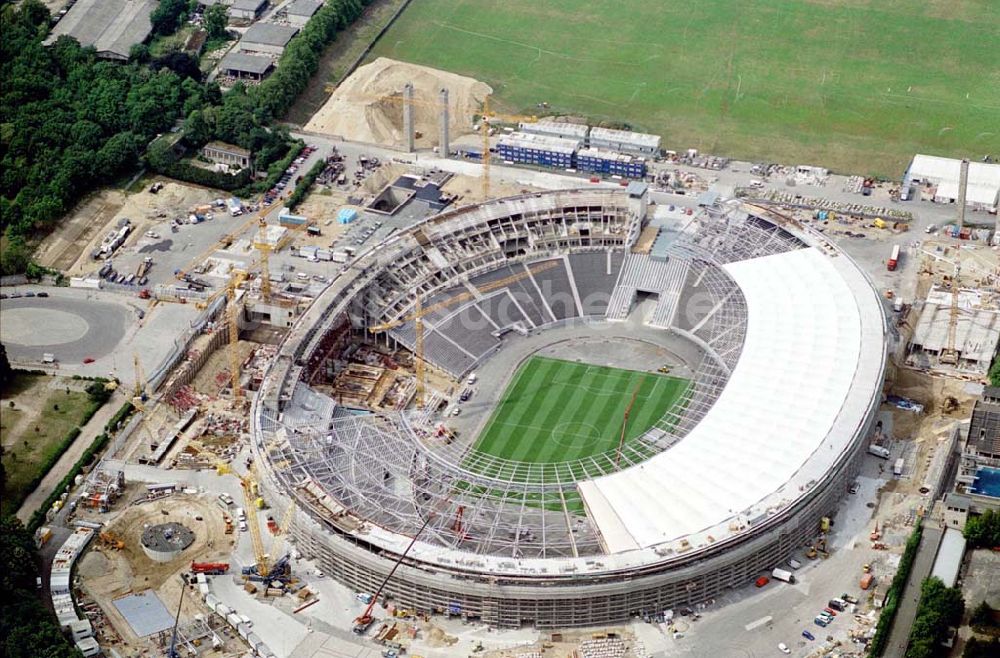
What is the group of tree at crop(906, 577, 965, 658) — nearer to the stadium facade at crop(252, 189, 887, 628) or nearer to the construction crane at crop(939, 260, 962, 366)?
the stadium facade at crop(252, 189, 887, 628)

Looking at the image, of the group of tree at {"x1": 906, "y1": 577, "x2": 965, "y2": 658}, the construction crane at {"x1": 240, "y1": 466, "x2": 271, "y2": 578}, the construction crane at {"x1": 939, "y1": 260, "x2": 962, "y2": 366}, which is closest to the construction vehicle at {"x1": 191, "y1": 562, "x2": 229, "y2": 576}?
the construction crane at {"x1": 240, "y1": 466, "x2": 271, "y2": 578}

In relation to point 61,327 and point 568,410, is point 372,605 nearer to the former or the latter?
point 568,410

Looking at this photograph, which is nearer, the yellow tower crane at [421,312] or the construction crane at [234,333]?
the construction crane at [234,333]

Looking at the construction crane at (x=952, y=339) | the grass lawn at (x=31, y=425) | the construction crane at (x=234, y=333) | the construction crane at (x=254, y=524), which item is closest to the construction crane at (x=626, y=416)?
the construction crane at (x=952, y=339)

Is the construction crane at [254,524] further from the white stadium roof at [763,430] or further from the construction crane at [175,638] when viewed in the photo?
the white stadium roof at [763,430]

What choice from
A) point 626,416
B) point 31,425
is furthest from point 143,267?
point 626,416

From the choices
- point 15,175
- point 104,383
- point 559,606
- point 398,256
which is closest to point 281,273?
point 398,256
